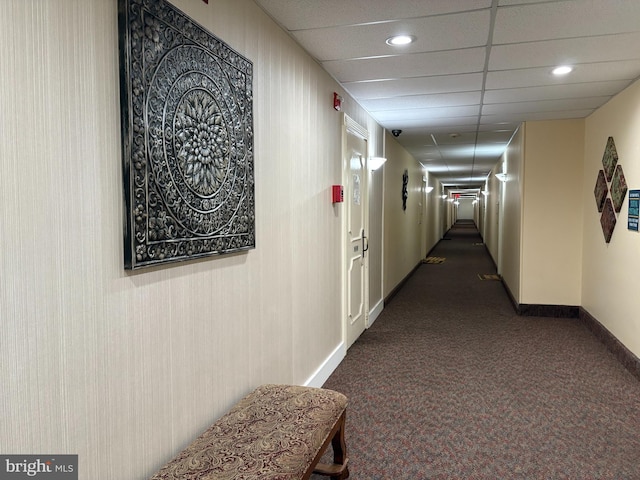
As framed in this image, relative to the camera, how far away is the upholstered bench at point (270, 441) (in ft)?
5.04

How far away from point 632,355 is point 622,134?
6.57 ft

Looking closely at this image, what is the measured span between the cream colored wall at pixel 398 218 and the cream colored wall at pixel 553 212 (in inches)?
71.2

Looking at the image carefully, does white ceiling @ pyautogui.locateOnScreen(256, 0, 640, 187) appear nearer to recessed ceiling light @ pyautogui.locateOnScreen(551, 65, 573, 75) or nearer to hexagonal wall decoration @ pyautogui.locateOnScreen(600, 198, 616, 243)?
recessed ceiling light @ pyautogui.locateOnScreen(551, 65, 573, 75)

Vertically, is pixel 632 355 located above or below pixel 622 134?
below

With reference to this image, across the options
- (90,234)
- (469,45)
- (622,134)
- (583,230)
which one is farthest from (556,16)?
(583,230)

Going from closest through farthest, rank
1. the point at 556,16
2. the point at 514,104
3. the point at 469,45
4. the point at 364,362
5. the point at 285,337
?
the point at 556,16
the point at 285,337
the point at 469,45
the point at 364,362
the point at 514,104

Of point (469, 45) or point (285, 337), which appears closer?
point (285, 337)

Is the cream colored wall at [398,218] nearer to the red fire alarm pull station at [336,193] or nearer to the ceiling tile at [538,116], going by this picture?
the ceiling tile at [538,116]

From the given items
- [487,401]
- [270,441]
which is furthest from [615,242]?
[270,441]

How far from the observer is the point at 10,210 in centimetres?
112

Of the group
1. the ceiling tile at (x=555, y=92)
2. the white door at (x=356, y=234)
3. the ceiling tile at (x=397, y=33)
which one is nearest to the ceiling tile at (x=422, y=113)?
the ceiling tile at (x=555, y=92)

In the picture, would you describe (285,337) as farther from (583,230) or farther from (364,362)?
(583,230)

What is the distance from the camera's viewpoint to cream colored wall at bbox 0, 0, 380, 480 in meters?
1.15

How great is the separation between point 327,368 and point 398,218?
4274 millimetres
